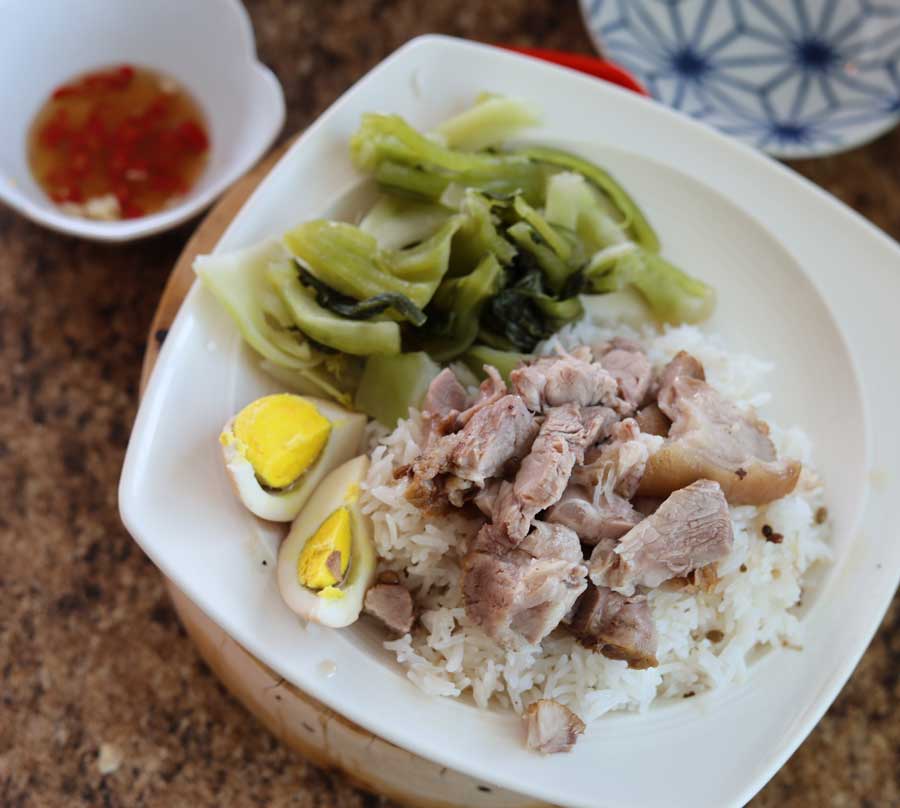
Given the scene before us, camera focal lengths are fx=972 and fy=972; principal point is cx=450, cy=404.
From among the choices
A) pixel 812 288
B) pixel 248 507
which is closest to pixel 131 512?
Result: pixel 248 507

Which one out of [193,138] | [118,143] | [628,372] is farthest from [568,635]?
[118,143]

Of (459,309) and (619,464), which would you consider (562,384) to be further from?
(459,309)

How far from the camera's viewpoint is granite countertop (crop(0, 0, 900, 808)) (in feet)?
9.88

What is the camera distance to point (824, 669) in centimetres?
265

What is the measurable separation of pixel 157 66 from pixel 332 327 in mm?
1692

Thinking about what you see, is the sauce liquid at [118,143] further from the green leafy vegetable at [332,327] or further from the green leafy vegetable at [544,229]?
the green leafy vegetable at [544,229]

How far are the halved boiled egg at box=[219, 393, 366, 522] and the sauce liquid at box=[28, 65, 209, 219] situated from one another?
1298mm

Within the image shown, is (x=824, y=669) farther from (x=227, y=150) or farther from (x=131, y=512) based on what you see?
(x=227, y=150)

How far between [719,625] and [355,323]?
1.33 meters

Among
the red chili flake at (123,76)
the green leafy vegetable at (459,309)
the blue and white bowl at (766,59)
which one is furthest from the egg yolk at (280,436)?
the blue and white bowl at (766,59)

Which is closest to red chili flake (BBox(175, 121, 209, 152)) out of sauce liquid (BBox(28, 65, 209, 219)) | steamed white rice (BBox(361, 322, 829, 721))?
sauce liquid (BBox(28, 65, 209, 219))

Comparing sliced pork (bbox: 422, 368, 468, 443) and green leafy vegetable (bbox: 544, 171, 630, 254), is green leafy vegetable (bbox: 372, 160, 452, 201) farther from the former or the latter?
sliced pork (bbox: 422, 368, 468, 443)

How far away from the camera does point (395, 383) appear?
9.24 feet

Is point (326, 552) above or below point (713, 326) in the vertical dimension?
below
